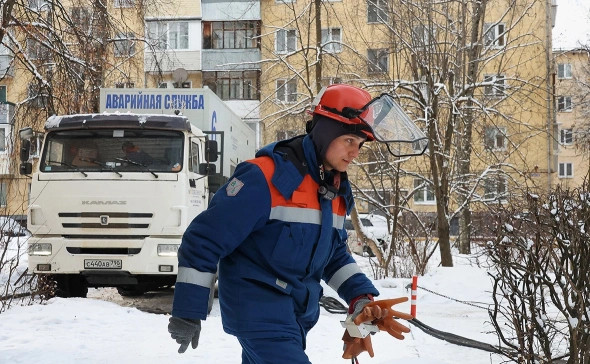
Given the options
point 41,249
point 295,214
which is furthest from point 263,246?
point 41,249

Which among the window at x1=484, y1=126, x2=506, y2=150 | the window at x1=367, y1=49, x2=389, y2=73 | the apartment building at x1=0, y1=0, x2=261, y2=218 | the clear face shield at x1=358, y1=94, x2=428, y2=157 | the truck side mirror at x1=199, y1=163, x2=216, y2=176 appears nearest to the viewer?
the clear face shield at x1=358, y1=94, x2=428, y2=157

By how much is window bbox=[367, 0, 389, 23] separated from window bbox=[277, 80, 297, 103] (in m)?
2.76

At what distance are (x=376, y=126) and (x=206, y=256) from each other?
110cm

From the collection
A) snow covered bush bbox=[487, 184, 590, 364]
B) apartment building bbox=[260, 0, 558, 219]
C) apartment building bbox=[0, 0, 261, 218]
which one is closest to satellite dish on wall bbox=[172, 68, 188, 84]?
apartment building bbox=[0, 0, 261, 218]

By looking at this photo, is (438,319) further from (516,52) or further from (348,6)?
(516,52)

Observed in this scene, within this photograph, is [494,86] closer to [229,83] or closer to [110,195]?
[110,195]

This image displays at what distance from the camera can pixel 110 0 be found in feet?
44.0

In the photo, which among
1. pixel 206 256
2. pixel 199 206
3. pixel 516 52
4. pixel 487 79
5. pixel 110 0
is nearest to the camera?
pixel 206 256

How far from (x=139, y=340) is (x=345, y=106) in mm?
5489

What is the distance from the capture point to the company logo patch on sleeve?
3.12 meters

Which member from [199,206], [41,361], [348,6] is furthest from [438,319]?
[348,6]

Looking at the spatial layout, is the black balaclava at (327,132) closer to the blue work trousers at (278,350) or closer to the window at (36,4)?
the blue work trousers at (278,350)

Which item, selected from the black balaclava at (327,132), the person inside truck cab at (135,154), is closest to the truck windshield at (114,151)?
the person inside truck cab at (135,154)

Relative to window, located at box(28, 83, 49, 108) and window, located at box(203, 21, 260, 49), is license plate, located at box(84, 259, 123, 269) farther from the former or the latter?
window, located at box(203, 21, 260, 49)
